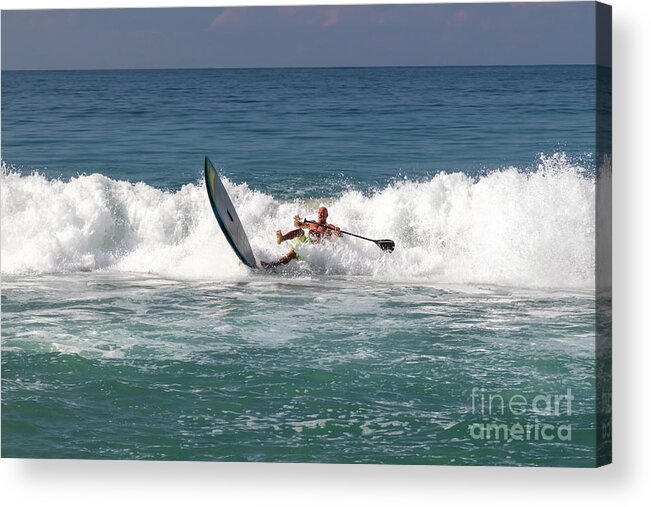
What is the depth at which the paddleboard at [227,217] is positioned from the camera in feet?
31.0

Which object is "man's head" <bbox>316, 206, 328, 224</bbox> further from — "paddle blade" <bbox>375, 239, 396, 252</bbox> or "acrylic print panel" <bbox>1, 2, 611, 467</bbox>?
Answer: "paddle blade" <bbox>375, 239, 396, 252</bbox>

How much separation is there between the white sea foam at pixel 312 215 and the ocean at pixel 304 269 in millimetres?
21

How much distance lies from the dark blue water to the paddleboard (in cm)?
13

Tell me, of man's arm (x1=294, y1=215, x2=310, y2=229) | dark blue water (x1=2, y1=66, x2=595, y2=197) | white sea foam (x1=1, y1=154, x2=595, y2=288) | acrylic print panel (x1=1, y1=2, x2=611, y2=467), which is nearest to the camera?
acrylic print panel (x1=1, y1=2, x2=611, y2=467)

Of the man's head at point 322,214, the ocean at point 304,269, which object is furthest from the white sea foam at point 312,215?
the man's head at point 322,214

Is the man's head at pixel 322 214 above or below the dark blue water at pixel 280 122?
below

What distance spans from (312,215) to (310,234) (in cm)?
41

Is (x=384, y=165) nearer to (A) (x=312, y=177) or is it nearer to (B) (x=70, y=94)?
(A) (x=312, y=177)

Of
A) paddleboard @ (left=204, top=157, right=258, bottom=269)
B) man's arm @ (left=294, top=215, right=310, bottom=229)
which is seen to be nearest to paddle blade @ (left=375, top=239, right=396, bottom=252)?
man's arm @ (left=294, top=215, right=310, bottom=229)

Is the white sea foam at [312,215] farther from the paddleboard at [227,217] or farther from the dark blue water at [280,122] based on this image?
the dark blue water at [280,122]

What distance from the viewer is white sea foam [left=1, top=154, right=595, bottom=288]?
30.8 feet

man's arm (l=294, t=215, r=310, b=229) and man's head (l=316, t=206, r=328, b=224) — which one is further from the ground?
man's head (l=316, t=206, r=328, b=224)

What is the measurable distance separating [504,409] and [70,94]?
13.7 feet

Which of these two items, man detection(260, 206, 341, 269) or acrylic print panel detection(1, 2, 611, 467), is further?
man detection(260, 206, 341, 269)
